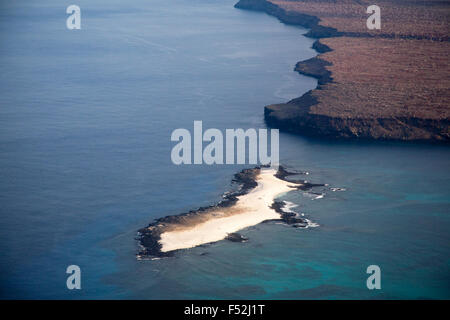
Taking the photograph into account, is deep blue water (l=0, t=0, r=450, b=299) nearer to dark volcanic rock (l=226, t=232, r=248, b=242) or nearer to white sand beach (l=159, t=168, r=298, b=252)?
dark volcanic rock (l=226, t=232, r=248, b=242)

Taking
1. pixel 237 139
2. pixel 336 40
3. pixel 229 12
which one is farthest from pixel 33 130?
pixel 229 12

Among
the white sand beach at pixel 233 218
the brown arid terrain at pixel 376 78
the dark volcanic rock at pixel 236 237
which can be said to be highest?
the brown arid terrain at pixel 376 78

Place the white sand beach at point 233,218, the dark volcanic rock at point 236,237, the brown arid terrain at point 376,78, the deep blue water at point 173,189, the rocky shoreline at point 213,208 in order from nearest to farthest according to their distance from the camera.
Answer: the deep blue water at point 173,189
the rocky shoreline at point 213,208
the white sand beach at point 233,218
the dark volcanic rock at point 236,237
the brown arid terrain at point 376,78

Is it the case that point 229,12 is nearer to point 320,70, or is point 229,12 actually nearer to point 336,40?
point 336,40

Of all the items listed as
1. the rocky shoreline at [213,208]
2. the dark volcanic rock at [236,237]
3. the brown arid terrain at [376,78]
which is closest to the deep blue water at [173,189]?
the dark volcanic rock at [236,237]

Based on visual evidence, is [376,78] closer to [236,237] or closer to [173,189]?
[173,189]

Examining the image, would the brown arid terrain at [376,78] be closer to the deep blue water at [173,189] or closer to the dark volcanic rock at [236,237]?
the deep blue water at [173,189]
